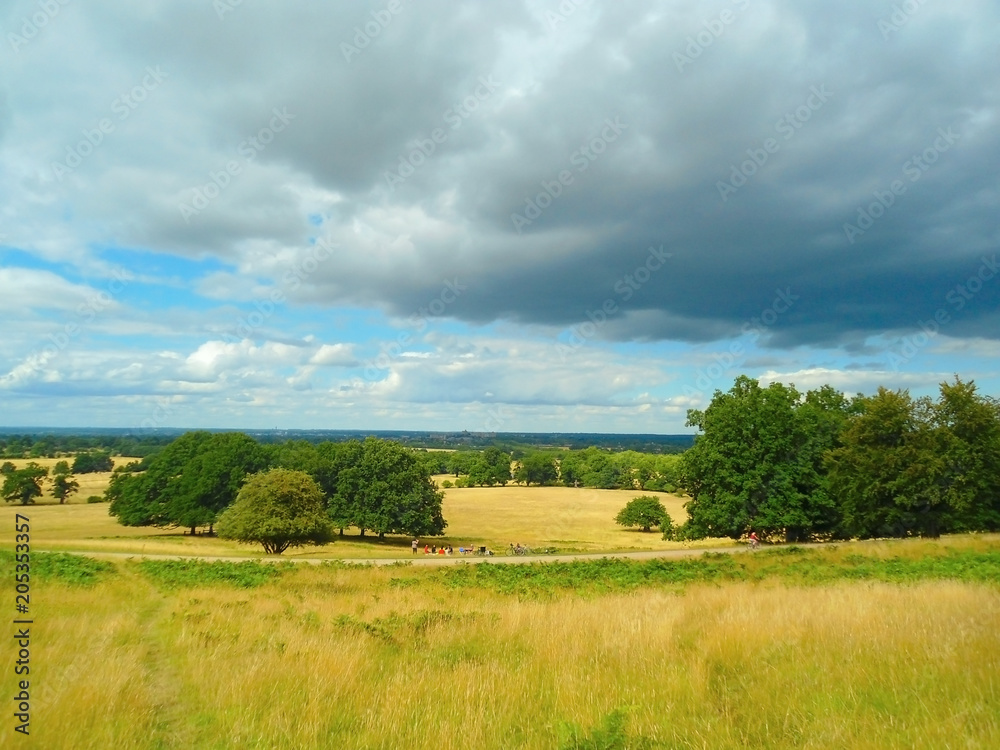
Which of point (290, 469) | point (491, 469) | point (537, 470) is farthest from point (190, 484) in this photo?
point (537, 470)

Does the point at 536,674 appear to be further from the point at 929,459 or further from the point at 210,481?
the point at 210,481

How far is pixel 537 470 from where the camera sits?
164 meters

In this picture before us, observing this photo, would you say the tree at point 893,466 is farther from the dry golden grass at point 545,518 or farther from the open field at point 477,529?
the dry golden grass at point 545,518

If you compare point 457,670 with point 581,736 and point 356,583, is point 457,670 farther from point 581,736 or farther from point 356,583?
point 356,583

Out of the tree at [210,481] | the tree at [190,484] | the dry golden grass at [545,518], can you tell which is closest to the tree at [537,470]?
the dry golden grass at [545,518]

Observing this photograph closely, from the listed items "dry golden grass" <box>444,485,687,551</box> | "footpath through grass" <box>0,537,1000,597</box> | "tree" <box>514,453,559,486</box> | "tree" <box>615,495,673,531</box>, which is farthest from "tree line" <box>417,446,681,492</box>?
"footpath through grass" <box>0,537,1000,597</box>

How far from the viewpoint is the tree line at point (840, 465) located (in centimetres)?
3616

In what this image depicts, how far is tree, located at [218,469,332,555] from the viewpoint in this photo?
1738 inches

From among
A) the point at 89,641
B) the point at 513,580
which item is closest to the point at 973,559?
the point at 513,580

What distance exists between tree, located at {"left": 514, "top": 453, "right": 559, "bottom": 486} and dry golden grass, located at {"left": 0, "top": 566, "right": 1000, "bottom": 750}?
152641 mm

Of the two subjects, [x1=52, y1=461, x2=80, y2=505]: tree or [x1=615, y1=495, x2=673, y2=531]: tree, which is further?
[x1=52, y1=461, x2=80, y2=505]: tree

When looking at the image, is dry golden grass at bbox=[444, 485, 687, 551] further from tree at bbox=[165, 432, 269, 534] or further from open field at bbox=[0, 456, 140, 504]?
open field at bbox=[0, 456, 140, 504]

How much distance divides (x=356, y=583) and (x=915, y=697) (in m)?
20.4

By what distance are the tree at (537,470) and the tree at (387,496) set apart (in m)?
93.3
